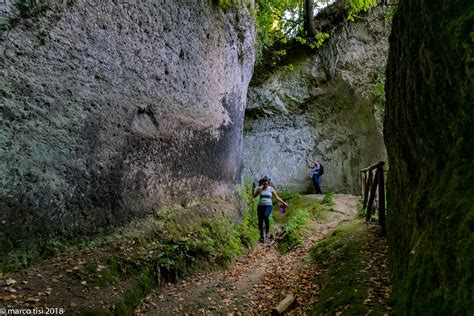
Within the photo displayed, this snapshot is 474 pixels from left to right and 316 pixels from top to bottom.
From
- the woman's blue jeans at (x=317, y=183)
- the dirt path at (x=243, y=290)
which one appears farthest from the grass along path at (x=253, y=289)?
the woman's blue jeans at (x=317, y=183)

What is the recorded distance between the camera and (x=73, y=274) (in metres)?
4.66

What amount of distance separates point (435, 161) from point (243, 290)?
416 centimetres

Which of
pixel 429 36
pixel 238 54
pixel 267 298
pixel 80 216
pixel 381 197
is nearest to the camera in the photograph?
pixel 429 36

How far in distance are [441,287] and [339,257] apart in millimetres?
3646

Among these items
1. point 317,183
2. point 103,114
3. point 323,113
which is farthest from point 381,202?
point 323,113

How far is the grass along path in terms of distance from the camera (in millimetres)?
5117

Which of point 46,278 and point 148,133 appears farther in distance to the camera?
point 148,133

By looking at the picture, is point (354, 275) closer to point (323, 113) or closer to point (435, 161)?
point (435, 161)

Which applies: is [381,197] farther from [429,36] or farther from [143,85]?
[143,85]

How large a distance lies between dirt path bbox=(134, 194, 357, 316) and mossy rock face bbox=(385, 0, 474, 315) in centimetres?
210

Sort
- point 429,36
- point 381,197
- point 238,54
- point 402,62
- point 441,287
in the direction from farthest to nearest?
point 238,54
point 381,197
point 402,62
point 429,36
point 441,287

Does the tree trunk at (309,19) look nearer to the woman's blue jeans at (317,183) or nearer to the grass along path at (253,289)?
the woman's blue jeans at (317,183)

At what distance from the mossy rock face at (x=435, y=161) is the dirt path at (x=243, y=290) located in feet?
6.89

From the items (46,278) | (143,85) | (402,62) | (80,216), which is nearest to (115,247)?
(80,216)
